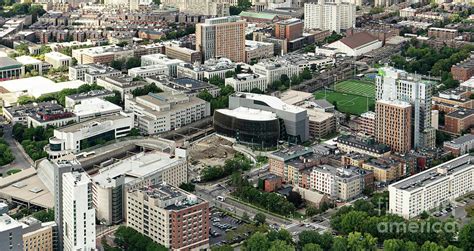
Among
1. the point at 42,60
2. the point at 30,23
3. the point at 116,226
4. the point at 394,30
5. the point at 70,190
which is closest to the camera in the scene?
the point at 70,190

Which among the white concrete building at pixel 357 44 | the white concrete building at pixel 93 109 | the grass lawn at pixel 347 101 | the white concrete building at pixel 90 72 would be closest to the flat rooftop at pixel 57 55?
the white concrete building at pixel 90 72

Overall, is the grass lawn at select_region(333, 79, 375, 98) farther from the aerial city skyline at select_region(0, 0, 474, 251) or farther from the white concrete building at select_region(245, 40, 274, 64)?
the white concrete building at select_region(245, 40, 274, 64)

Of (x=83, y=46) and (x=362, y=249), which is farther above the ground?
(x=83, y=46)

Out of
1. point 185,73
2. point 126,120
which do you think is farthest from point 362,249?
point 185,73

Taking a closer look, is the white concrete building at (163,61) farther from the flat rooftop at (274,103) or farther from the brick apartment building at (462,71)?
the brick apartment building at (462,71)

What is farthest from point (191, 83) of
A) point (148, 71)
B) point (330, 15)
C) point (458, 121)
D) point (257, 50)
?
point (330, 15)

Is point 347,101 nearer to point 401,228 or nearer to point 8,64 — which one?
point 401,228

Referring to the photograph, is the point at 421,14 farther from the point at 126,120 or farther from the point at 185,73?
the point at 126,120
